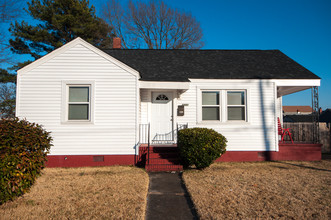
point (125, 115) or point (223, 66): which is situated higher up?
point (223, 66)

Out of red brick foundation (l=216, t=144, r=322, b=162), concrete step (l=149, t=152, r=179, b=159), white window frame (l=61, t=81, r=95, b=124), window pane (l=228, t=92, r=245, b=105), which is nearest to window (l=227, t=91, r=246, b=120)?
window pane (l=228, t=92, r=245, b=105)

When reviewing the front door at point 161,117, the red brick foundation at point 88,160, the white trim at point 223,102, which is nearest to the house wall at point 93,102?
the red brick foundation at point 88,160

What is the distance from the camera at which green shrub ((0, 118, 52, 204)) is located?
3814 mm

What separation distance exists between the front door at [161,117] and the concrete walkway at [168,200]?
2681 millimetres

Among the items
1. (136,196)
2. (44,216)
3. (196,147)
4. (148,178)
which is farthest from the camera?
(196,147)

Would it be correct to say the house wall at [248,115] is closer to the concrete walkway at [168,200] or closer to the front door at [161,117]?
the front door at [161,117]

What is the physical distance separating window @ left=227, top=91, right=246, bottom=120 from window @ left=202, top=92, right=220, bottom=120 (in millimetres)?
453

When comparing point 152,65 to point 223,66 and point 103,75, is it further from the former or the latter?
point 223,66

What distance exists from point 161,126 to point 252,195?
485cm

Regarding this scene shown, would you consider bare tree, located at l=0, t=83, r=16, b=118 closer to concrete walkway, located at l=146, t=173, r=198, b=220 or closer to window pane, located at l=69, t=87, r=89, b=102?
window pane, located at l=69, t=87, r=89, b=102

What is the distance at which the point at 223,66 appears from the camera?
9398 mm

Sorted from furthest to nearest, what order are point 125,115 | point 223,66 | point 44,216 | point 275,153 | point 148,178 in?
point 223,66 < point 275,153 < point 125,115 < point 148,178 < point 44,216

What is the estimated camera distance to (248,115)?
846 cm

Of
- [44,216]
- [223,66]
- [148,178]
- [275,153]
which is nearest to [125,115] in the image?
[148,178]
